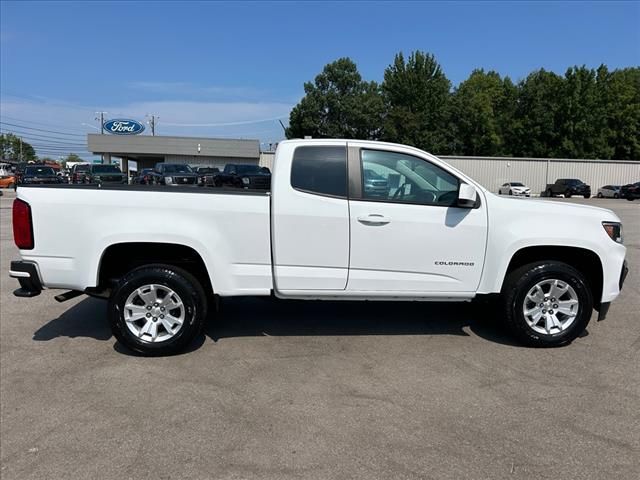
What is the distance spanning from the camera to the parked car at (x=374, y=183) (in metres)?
4.63

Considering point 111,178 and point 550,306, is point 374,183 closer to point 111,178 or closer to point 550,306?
point 550,306

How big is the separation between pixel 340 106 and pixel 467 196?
66104 mm

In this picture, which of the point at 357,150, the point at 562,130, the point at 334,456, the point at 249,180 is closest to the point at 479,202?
the point at 357,150

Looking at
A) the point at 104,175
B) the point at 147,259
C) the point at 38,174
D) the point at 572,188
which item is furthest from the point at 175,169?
the point at 572,188

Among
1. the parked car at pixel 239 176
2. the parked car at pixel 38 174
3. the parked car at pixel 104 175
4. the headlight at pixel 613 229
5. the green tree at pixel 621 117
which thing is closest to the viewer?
the headlight at pixel 613 229

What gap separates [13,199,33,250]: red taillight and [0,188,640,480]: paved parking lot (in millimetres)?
1063

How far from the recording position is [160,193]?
14.7 feet

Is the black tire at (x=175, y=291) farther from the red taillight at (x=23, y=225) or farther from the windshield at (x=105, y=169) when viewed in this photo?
the windshield at (x=105, y=169)

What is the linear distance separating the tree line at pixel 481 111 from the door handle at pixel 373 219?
5996 cm

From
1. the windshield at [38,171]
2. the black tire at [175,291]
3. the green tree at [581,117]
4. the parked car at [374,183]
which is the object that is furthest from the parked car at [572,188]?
the black tire at [175,291]

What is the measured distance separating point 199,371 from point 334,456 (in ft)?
5.51

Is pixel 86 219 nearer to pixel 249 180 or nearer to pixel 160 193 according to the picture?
pixel 160 193

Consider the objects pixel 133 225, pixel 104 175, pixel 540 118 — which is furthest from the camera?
pixel 540 118

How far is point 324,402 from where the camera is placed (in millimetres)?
3711
